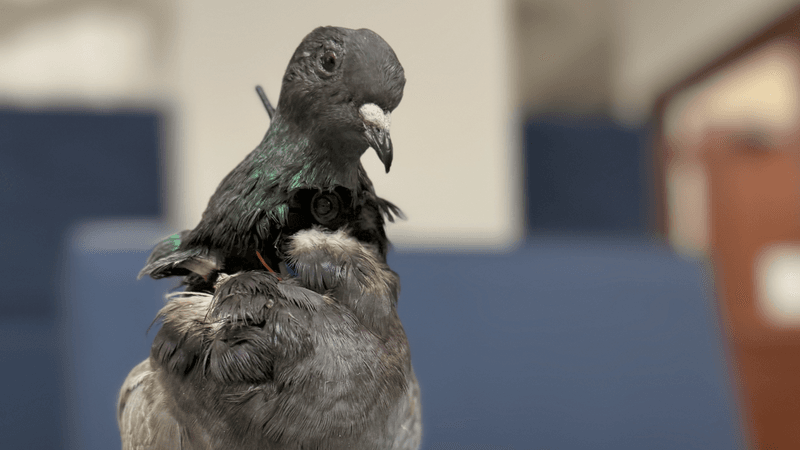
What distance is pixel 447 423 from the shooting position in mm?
1541

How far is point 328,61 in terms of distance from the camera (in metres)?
0.45

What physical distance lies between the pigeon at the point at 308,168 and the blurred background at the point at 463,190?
0.91 feet

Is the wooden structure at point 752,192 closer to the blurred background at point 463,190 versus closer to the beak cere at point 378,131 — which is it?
the blurred background at point 463,190

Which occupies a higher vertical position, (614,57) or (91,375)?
(614,57)

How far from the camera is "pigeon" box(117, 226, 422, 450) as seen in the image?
432mm

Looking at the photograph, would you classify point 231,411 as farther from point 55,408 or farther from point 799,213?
point 799,213

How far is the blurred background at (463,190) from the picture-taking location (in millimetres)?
1180

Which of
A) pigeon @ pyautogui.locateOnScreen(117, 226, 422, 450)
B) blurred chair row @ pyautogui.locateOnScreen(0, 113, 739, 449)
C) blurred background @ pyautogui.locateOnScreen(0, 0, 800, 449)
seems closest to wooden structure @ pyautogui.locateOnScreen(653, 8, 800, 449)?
blurred background @ pyautogui.locateOnScreen(0, 0, 800, 449)

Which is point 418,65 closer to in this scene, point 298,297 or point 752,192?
point 298,297

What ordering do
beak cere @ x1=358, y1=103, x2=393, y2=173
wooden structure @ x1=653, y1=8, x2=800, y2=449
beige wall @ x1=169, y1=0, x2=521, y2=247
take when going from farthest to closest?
wooden structure @ x1=653, y1=8, x2=800, y2=449, beige wall @ x1=169, y1=0, x2=521, y2=247, beak cere @ x1=358, y1=103, x2=393, y2=173

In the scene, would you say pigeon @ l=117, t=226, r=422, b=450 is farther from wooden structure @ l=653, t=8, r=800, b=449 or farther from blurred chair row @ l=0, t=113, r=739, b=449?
wooden structure @ l=653, t=8, r=800, b=449

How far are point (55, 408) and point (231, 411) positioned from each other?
2236 mm

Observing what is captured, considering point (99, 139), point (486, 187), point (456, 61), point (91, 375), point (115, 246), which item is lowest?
point (91, 375)

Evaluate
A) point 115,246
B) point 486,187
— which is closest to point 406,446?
point 115,246
